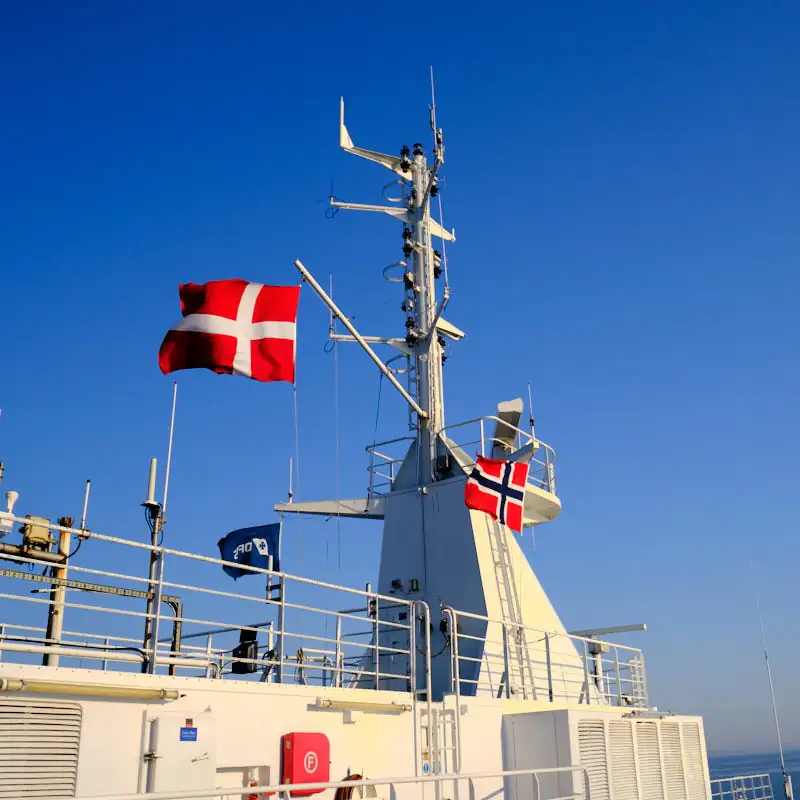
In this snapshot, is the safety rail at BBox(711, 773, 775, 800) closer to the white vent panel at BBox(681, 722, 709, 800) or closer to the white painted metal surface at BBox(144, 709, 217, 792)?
the white vent panel at BBox(681, 722, 709, 800)

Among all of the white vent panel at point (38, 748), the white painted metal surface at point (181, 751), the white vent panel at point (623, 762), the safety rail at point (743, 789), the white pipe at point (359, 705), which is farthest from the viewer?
the safety rail at point (743, 789)

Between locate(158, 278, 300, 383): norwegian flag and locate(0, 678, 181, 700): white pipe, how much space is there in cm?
569

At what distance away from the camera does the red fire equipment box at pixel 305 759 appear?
9.76 metres

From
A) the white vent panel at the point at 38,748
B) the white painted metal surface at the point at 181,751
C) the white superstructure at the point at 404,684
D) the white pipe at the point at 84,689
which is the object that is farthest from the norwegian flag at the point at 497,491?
the white vent panel at the point at 38,748

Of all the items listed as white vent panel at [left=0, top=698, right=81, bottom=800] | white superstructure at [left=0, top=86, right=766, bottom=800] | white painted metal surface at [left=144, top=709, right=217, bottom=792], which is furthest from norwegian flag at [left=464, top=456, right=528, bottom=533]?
white vent panel at [left=0, top=698, right=81, bottom=800]

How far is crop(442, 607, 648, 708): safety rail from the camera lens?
49.2ft

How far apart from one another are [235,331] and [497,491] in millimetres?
6055

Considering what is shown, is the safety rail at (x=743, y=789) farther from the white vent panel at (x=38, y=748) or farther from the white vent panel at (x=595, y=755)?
the white vent panel at (x=38, y=748)

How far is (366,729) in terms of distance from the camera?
11.0 metres

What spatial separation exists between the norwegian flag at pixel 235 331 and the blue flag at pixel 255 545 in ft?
8.71

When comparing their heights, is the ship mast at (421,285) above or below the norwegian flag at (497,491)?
above

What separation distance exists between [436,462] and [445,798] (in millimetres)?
7758

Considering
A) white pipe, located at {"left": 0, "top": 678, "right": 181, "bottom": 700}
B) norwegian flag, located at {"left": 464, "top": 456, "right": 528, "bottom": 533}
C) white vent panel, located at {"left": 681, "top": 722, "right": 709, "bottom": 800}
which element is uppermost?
norwegian flag, located at {"left": 464, "top": 456, "right": 528, "bottom": 533}

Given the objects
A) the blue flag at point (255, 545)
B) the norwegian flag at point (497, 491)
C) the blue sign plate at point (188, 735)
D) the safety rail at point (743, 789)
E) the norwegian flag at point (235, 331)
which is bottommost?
the safety rail at point (743, 789)
